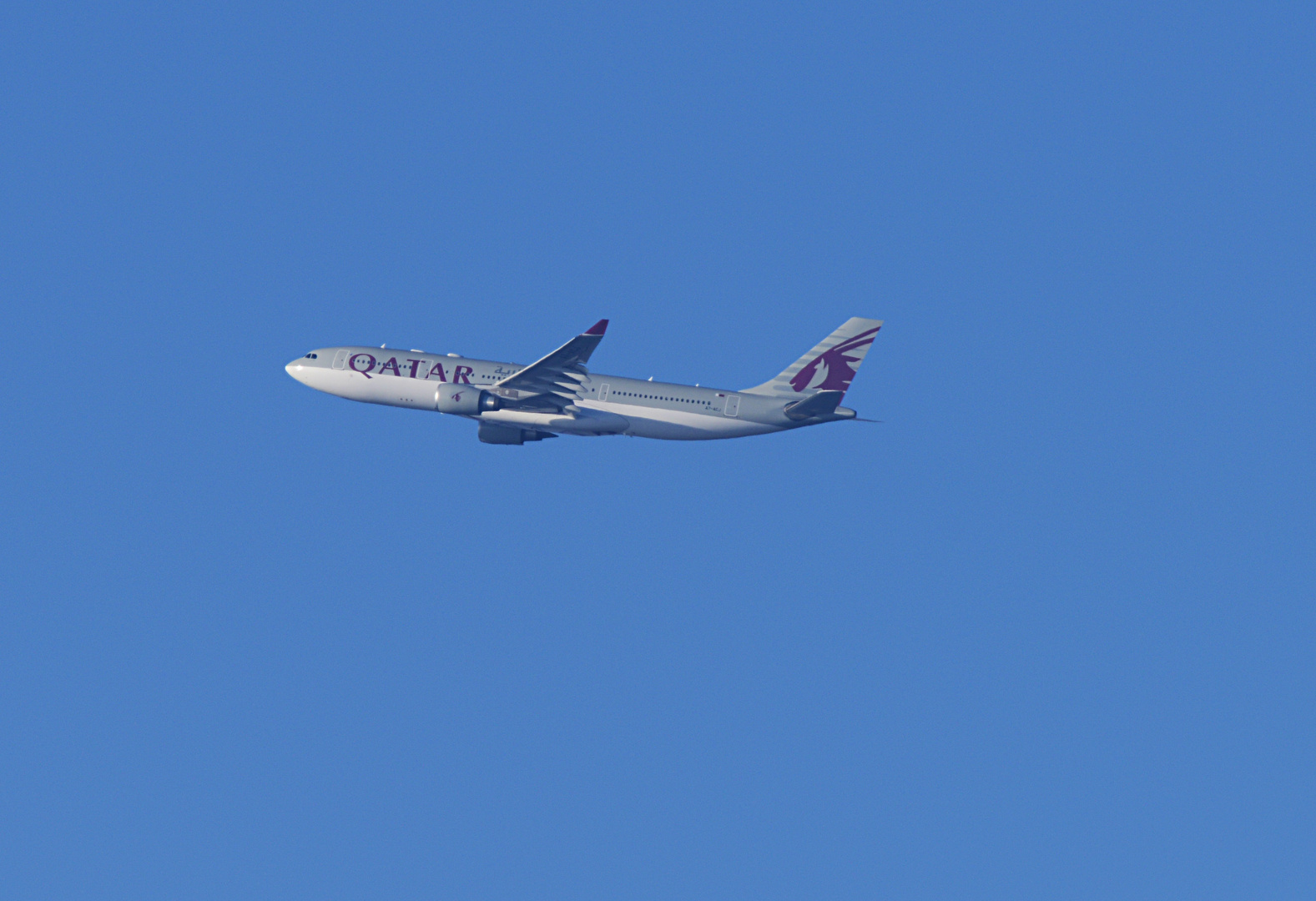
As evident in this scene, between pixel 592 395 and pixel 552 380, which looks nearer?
pixel 552 380

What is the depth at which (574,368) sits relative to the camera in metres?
72.2

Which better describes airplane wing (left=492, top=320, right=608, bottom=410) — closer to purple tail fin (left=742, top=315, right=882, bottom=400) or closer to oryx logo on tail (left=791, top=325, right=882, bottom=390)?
purple tail fin (left=742, top=315, right=882, bottom=400)

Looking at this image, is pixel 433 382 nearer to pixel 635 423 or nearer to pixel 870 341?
pixel 635 423

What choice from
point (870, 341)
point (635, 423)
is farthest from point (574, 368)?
point (870, 341)

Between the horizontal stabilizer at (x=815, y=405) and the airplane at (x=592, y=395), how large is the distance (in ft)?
0.22

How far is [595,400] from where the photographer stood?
2992 inches

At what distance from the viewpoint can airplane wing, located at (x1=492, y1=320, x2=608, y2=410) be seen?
2783 inches

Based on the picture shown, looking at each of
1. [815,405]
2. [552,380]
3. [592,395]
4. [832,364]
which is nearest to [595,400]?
[592,395]

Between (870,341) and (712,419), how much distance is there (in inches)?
428

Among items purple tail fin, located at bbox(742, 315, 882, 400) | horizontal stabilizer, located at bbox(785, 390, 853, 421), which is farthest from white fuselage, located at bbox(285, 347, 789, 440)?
purple tail fin, located at bbox(742, 315, 882, 400)

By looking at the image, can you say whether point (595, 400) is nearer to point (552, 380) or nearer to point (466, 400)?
point (552, 380)

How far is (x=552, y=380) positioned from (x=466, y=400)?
5.24 m

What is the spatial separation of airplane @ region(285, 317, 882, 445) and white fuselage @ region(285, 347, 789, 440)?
51 mm

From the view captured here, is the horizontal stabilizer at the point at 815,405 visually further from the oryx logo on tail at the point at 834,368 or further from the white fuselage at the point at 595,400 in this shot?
the oryx logo on tail at the point at 834,368
